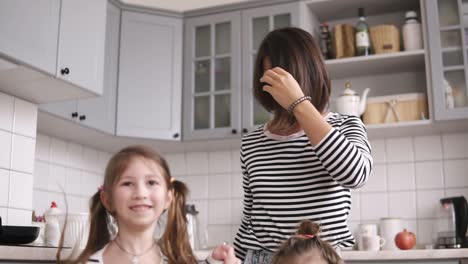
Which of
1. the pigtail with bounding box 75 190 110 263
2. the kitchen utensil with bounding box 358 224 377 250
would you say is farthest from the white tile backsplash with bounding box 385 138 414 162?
the pigtail with bounding box 75 190 110 263

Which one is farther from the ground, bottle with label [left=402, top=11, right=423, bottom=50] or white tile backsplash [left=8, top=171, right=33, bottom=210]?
bottle with label [left=402, top=11, right=423, bottom=50]

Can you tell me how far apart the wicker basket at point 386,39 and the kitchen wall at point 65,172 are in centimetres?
175

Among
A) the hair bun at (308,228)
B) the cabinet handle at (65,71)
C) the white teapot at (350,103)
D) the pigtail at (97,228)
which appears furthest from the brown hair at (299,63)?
the white teapot at (350,103)

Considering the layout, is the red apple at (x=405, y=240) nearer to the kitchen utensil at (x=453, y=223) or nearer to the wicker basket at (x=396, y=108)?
the kitchen utensil at (x=453, y=223)

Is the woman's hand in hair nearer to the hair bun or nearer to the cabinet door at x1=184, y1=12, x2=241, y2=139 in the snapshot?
the hair bun

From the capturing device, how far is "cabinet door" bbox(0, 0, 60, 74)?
A: 2.37m

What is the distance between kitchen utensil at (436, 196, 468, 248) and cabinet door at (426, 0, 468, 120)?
16.9 inches

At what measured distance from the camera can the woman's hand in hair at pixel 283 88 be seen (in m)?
1.33

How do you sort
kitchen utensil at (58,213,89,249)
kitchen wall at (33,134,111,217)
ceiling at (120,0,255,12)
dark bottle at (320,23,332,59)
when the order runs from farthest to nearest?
1. ceiling at (120,0,255,12)
2. dark bottle at (320,23,332,59)
3. kitchen wall at (33,134,111,217)
4. kitchen utensil at (58,213,89,249)

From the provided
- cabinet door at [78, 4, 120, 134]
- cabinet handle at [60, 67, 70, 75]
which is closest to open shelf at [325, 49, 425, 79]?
cabinet door at [78, 4, 120, 134]

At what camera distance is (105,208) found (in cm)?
162

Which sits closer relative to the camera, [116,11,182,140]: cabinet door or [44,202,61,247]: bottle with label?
[44,202,61,247]: bottle with label

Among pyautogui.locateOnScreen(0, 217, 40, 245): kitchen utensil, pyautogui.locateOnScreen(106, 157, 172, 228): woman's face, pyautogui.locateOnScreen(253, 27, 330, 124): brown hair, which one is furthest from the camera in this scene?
pyautogui.locateOnScreen(0, 217, 40, 245): kitchen utensil

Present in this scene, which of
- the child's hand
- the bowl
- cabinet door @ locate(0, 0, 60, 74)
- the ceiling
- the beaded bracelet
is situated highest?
the ceiling
